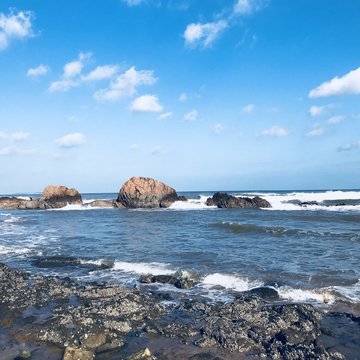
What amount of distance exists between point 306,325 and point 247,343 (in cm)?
156

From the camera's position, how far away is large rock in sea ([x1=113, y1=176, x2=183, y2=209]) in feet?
143

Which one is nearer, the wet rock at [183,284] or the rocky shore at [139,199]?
the wet rock at [183,284]

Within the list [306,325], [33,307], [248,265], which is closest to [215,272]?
[248,265]

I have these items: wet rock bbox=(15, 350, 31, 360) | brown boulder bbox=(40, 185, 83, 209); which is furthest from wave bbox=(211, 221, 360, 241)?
brown boulder bbox=(40, 185, 83, 209)

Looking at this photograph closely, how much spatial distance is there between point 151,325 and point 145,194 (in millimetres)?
37631

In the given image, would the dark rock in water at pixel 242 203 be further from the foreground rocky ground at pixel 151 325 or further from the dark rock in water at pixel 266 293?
the foreground rocky ground at pixel 151 325

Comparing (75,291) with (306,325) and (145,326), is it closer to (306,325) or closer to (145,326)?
(145,326)

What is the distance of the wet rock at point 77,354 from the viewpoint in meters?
4.90

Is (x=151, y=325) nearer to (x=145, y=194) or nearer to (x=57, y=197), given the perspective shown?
(x=145, y=194)

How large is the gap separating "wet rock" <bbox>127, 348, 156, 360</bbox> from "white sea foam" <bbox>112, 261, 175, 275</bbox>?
18.6 feet

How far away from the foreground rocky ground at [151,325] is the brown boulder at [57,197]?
135ft

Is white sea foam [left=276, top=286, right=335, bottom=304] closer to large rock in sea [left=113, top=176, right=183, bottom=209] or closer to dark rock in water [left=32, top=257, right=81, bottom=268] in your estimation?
dark rock in water [left=32, top=257, right=81, bottom=268]

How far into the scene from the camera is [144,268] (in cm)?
1138

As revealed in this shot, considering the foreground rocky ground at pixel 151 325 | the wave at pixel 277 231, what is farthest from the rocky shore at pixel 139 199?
the foreground rocky ground at pixel 151 325
